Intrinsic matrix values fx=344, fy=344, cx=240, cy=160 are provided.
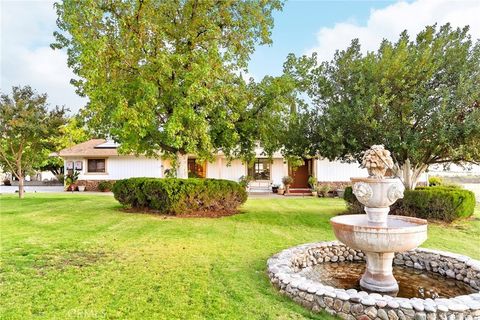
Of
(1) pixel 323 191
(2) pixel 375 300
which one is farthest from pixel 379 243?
(1) pixel 323 191

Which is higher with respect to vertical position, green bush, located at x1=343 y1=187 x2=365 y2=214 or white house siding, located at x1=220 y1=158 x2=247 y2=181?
white house siding, located at x1=220 y1=158 x2=247 y2=181

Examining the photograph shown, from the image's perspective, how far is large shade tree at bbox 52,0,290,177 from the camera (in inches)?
470

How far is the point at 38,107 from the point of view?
18.6m

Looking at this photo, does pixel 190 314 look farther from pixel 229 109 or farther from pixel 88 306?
pixel 229 109

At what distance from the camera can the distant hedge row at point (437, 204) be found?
12.1 metres

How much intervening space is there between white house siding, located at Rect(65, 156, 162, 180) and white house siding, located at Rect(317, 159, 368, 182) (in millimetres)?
12806

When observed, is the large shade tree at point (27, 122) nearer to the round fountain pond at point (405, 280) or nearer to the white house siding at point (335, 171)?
the round fountain pond at point (405, 280)

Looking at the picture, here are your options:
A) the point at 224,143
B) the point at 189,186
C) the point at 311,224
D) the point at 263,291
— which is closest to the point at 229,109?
the point at 224,143

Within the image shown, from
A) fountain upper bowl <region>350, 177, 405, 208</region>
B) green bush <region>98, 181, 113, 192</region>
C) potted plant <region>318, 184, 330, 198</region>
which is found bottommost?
potted plant <region>318, 184, 330, 198</region>

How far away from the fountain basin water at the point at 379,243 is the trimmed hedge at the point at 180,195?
8225 millimetres

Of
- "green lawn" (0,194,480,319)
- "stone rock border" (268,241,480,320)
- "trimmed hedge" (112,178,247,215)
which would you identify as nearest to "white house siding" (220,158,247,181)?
"trimmed hedge" (112,178,247,215)

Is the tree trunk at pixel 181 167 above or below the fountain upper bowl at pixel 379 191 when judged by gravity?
above

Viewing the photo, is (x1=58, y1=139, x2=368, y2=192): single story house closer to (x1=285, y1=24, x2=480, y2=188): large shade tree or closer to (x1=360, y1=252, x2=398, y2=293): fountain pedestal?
(x1=285, y1=24, x2=480, y2=188): large shade tree

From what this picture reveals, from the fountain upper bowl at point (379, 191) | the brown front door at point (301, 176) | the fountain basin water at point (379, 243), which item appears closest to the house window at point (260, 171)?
the brown front door at point (301, 176)
